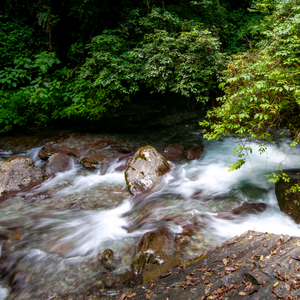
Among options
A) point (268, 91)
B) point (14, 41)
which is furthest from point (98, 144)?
point (268, 91)

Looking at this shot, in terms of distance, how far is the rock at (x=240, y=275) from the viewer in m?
1.91

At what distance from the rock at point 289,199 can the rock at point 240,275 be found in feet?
5.08

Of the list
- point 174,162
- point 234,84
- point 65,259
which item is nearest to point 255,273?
point 65,259

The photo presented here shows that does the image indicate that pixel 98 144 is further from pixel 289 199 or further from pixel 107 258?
pixel 289 199

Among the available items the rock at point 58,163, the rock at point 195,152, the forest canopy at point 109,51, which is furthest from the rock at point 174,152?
the rock at point 58,163

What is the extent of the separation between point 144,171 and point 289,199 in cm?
325

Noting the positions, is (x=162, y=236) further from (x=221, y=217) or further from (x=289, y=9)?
(x=289, y=9)

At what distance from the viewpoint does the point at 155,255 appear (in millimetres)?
3102

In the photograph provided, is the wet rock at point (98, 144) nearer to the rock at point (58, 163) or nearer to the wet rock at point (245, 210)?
the rock at point (58, 163)

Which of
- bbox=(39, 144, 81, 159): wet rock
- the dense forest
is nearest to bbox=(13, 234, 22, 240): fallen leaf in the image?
bbox=(39, 144, 81, 159): wet rock

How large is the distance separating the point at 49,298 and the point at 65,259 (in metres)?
0.72

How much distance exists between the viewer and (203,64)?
6.17 metres

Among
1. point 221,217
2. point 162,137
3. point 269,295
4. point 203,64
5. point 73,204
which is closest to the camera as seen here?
point 269,295

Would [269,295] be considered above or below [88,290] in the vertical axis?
above
